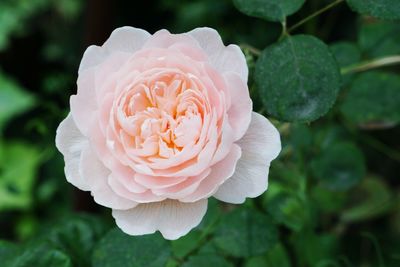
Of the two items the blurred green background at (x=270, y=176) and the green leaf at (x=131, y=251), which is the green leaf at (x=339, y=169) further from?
the green leaf at (x=131, y=251)

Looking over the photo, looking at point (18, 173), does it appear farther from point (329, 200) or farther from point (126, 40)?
point (126, 40)

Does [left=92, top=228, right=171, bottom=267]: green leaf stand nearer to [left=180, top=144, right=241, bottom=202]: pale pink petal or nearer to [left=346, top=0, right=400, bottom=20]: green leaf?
[left=180, top=144, right=241, bottom=202]: pale pink petal

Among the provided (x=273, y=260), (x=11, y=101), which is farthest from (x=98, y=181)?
(x=11, y=101)

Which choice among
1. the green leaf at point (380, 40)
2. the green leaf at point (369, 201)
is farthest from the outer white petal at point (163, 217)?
the green leaf at point (369, 201)

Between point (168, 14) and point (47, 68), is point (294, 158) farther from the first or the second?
point (47, 68)

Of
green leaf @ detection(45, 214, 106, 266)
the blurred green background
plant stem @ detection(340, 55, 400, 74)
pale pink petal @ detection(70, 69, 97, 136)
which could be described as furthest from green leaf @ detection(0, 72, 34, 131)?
pale pink petal @ detection(70, 69, 97, 136)

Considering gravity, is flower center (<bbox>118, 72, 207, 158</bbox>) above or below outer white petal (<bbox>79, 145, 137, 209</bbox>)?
above
